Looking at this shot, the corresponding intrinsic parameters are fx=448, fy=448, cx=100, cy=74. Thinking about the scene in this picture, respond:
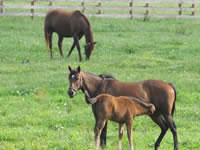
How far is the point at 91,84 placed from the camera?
26.3 feet

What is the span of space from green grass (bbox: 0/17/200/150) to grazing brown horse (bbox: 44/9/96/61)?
621 mm

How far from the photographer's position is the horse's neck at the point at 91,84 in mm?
7975

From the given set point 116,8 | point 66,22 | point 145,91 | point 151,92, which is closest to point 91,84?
point 145,91

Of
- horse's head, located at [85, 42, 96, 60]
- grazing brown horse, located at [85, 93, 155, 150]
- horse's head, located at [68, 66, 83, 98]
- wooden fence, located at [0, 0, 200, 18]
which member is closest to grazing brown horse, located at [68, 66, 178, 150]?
horse's head, located at [68, 66, 83, 98]

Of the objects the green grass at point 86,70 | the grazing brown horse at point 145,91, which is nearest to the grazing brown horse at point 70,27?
the green grass at point 86,70

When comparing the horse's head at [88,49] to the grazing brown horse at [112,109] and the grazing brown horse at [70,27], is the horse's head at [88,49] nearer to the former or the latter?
the grazing brown horse at [70,27]

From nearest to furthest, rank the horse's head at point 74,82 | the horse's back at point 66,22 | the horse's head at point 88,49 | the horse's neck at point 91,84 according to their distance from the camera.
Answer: the horse's head at point 74,82 → the horse's neck at point 91,84 → the horse's head at point 88,49 → the horse's back at point 66,22

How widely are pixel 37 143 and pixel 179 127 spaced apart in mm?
3268

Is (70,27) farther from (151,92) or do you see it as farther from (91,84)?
(151,92)

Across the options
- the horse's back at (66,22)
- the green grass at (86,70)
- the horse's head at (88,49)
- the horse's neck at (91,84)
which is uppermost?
the horse's back at (66,22)

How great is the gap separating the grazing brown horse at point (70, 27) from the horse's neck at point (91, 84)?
27.0 feet

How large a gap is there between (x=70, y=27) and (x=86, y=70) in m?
3.53

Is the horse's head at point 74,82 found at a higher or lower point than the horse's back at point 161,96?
higher

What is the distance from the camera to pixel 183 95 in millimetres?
11484
